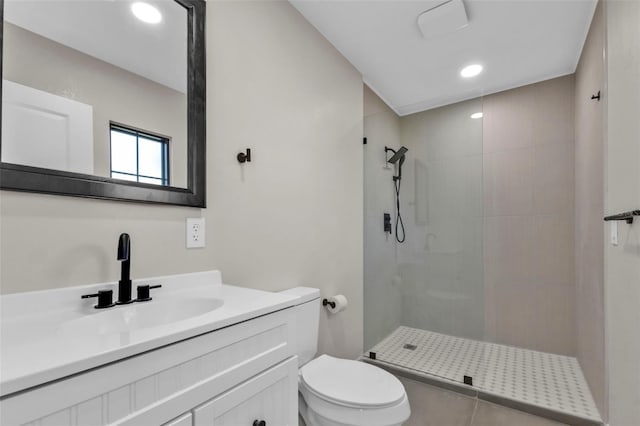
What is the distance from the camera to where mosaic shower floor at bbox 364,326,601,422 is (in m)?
1.92

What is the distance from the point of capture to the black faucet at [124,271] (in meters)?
0.93

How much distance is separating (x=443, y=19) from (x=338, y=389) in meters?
2.16

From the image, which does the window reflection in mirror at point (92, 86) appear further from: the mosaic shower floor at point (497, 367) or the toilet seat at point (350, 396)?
the mosaic shower floor at point (497, 367)

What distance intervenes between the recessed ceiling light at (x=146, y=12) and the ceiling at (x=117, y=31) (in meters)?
0.01

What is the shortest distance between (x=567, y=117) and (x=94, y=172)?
331 cm

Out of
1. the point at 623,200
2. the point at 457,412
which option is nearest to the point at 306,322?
the point at 457,412

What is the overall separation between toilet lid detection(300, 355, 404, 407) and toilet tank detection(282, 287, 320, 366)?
2.3 inches

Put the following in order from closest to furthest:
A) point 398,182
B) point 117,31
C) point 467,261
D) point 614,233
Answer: point 117,31, point 614,233, point 467,261, point 398,182

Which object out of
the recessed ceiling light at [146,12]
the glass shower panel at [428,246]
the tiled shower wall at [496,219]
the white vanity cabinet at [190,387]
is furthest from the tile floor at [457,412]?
the recessed ceiling light at [146,12]

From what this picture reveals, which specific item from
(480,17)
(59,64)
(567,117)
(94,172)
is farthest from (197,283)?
(567,117)

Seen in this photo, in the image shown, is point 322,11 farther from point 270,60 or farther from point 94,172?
point 94,172

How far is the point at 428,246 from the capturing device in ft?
7.72

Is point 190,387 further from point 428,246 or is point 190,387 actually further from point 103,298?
point 428,246

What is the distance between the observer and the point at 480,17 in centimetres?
191
